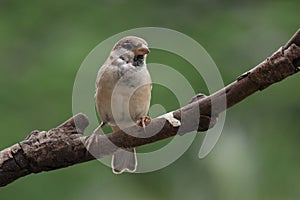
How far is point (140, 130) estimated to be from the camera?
1691 millimetres

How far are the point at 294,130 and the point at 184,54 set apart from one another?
2.27ft

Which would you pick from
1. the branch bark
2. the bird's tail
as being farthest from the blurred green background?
the branch bark

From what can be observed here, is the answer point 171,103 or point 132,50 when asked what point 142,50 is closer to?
point 132,50

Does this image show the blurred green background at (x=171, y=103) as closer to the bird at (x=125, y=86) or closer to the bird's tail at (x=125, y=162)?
the bird's tail at (x=125, y=162)

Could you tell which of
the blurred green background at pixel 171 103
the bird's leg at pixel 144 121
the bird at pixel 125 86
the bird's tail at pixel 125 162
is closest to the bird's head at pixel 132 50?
the bird at pixel 125 86

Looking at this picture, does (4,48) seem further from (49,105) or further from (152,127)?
(152,127)

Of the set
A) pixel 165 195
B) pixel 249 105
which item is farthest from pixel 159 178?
pixel 249 105

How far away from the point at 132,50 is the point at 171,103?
3.18ft

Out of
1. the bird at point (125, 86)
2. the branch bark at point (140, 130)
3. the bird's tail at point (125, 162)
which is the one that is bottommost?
the bird's tail at point (125, 162)

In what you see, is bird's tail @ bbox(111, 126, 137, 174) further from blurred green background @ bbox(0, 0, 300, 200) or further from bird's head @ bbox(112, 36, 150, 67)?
blurred green background @ bbox(0, 0, 300, 200)

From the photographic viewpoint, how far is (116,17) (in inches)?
144

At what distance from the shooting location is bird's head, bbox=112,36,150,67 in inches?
73.4

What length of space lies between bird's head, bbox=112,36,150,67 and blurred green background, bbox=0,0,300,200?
3.04 feet

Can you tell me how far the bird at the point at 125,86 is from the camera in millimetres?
1867
